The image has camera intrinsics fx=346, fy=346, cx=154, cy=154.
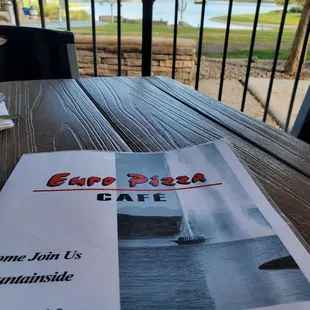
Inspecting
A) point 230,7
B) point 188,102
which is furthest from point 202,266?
point 230,7

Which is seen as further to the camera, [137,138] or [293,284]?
[137,138]

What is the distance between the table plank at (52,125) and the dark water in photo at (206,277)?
0.22m

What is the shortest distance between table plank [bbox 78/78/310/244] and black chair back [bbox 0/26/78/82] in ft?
0.68

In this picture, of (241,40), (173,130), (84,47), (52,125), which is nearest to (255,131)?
(173,130)

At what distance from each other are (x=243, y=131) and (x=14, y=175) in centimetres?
38

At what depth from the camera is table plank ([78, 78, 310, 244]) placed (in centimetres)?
41

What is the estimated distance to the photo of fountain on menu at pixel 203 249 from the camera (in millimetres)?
255

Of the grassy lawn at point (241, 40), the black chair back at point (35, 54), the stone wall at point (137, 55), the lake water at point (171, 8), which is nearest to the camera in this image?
the black chair back at point (35, 54)

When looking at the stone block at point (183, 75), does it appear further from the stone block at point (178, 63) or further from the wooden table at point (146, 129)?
the wooden table at point (146, 129)

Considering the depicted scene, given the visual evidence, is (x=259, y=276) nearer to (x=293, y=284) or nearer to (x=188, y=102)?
(x=293, y=284)

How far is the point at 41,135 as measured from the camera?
57 cm

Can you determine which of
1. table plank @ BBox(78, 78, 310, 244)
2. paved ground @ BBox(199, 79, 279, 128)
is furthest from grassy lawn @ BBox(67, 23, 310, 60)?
table plank @ BBox(78, 78, 310, 244)

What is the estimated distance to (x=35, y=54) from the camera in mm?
1066

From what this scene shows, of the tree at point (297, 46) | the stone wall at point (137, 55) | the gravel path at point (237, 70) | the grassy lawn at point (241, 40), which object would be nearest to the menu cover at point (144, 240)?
the stone wall at point (137, 55)
